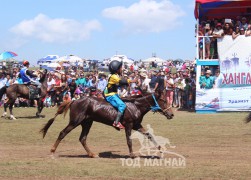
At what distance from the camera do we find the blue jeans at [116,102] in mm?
11461

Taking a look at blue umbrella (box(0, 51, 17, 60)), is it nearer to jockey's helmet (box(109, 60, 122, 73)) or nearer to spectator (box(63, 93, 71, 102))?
spectator (box(63, 93, 71, 102))

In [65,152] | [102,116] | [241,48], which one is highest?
[241,48]

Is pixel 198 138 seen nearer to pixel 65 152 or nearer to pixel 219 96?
pixel 65 152

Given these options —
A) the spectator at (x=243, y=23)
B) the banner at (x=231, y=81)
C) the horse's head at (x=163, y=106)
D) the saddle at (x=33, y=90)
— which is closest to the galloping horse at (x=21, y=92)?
the saddle at (x=33, y=90)

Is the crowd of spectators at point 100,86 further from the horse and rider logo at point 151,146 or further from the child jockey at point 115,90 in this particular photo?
the child jockey at point 115,90

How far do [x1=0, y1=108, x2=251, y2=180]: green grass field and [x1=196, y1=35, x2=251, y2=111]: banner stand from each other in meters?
2.39

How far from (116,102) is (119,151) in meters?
1.51

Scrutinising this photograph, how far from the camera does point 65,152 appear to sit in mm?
12336

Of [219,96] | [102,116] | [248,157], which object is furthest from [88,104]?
[219,96]

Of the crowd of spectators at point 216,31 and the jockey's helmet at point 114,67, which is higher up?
the crowd of spectators at point 216,31

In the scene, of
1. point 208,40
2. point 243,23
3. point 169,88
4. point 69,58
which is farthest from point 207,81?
point 69,58

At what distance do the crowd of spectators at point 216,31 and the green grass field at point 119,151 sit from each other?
431 centimetres

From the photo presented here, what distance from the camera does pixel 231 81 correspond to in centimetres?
2277

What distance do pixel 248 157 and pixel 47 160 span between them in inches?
174
